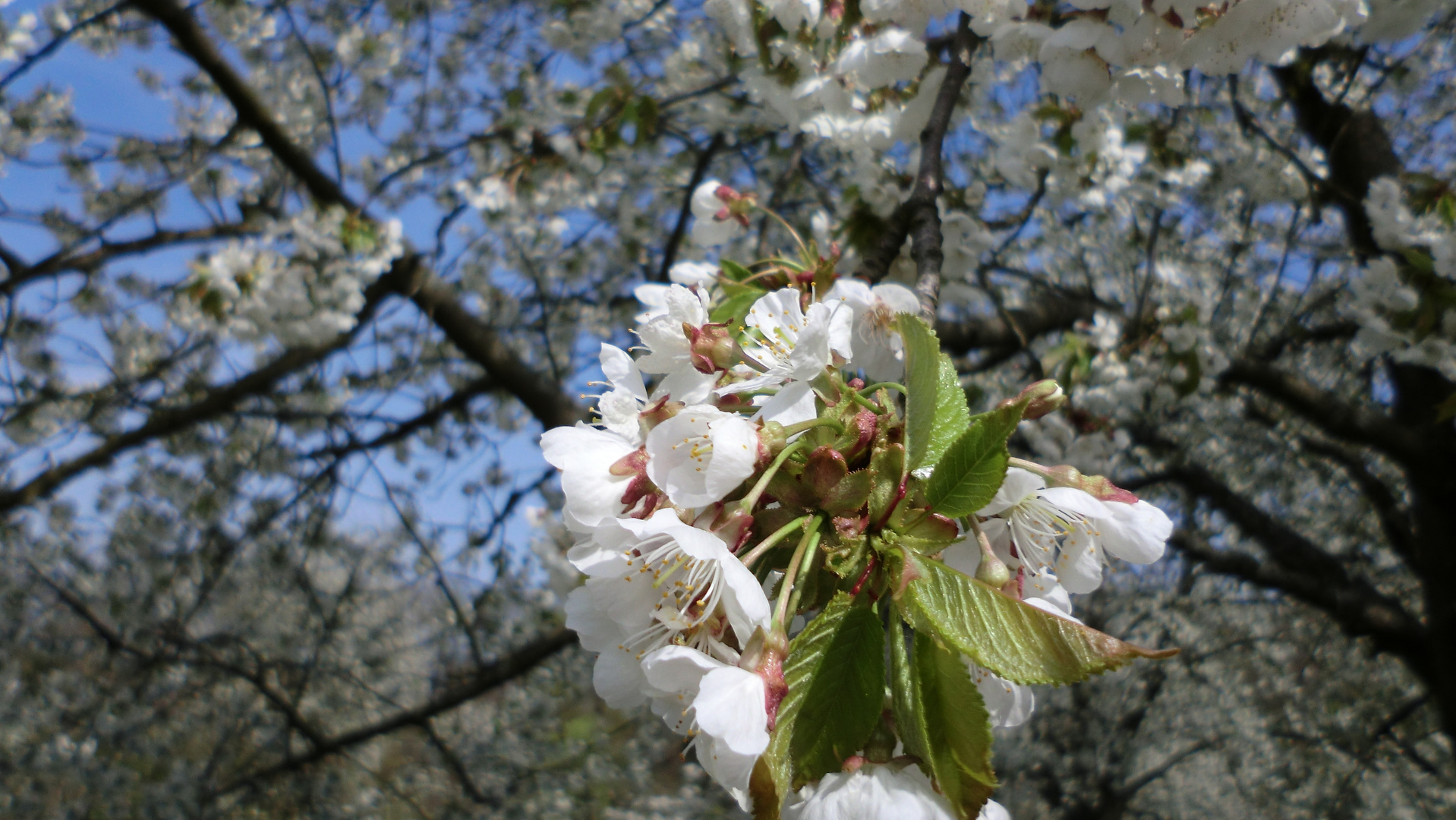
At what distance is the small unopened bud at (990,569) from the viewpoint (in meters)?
0.74

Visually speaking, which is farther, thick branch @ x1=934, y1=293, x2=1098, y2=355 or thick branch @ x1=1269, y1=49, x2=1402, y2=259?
thick branch @ x1=1269, y1=49, x2=1402, y2=259

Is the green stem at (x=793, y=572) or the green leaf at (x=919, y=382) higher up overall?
the green leaf at (x=919, y=382)

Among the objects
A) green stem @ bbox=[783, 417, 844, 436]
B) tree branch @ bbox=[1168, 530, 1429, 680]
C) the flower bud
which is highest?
tree branch @ bbox=[1168, 530, 1429, 680]

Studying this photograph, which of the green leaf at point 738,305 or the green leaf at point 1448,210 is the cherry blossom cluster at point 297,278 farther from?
the green leaf at point 1448,210

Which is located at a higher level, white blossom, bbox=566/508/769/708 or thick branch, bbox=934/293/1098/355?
thick branch, bbox=934/293/1098/355

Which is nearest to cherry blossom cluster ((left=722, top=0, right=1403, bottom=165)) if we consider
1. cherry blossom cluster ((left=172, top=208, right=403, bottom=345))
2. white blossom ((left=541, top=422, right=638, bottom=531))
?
white blossom ((left=541, top=422, right=638, bottom=531))

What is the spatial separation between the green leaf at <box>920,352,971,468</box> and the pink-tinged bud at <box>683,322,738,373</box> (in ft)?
0.80

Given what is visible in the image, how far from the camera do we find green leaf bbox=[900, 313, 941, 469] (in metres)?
0.71

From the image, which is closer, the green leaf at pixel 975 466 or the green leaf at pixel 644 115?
the green leaf at pixel 975 466

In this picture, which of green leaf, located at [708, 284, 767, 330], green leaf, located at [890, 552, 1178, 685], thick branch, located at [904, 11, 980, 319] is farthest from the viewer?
green leaf, located at [708, 284, 767, 330]

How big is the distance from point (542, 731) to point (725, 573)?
582cm

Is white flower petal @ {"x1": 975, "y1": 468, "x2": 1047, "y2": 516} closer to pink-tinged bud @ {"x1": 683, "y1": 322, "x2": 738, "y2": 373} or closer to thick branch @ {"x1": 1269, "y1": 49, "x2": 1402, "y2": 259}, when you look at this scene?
pink-tinged bud @ {"x1": 683, "y1": 322, "x2": 738, "y2": 373}

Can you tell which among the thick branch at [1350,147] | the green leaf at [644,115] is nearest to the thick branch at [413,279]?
the green leaf at [644,115]

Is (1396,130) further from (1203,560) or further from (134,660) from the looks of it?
(134,660)
